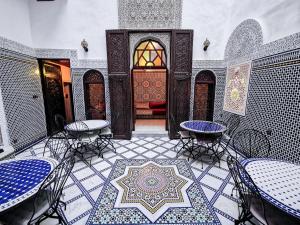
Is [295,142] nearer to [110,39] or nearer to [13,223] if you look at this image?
[13,223]

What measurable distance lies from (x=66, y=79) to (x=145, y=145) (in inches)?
203

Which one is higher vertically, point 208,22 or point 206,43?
point 208,22

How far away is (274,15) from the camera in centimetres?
277

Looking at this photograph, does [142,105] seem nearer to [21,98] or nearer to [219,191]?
[21,98]

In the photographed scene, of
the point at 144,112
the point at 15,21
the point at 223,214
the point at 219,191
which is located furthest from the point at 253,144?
the point at 15,21

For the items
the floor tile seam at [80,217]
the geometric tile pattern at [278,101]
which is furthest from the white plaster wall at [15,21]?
the geometric tile pattern at [278,101]

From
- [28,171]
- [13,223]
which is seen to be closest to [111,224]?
[13,223]

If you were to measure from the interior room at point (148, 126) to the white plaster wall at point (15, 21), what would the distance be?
1.2 inches

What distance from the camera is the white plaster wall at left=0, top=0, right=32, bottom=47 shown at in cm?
341

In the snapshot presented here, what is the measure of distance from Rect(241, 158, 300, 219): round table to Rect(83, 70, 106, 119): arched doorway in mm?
4134

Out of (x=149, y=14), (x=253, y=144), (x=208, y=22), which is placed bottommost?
(x=253, y=144)

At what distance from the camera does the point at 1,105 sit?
334 cm

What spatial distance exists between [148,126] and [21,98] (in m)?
3.87

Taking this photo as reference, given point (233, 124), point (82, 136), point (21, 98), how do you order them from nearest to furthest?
point (82, 136), point (233, 124), point (21, 98)
